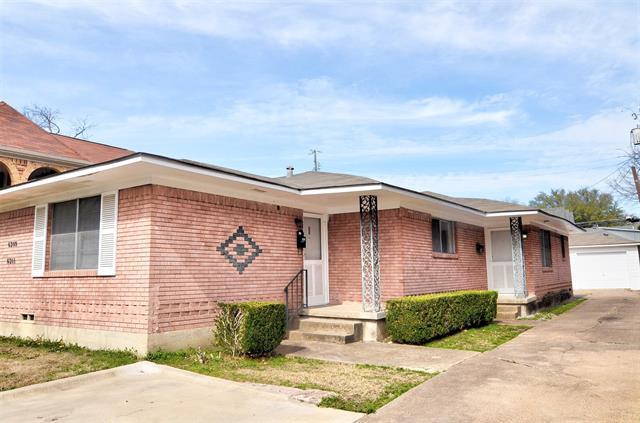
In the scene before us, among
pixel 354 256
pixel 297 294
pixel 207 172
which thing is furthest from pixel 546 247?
pixel 207 172

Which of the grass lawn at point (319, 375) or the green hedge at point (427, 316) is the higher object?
the green hedge at point (427, 316)

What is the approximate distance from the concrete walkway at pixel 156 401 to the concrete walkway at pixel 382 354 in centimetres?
226

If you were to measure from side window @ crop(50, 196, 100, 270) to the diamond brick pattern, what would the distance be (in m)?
2.34

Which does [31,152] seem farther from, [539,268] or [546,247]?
[546,247]

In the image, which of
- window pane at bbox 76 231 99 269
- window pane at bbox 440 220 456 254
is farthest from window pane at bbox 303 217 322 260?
window pane at bbox 76 231 99 269

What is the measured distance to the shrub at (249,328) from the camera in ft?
24.5

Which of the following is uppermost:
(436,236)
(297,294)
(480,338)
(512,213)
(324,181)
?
(324,181)

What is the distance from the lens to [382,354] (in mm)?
8211

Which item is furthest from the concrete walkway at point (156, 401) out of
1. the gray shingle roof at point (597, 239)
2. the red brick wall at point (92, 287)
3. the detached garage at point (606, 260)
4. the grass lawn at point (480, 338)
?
the detached garage at point (606, 260)

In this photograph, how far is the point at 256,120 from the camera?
50.5 ft

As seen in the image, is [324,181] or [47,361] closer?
[47,361]

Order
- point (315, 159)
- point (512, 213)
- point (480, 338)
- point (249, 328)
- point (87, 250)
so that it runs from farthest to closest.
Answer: point (315, 159) → point (512, 213) → point (480, 338) → point (87, 250) → point (249, 328)

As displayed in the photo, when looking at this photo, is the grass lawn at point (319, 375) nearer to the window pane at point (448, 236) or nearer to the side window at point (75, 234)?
the side window at point (75, 234)

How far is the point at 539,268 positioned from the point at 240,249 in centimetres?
1185
